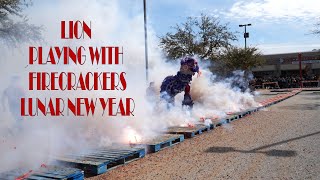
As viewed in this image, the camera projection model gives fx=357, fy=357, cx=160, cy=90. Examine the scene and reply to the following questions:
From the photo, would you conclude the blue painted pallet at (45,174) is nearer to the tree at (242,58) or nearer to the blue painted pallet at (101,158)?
the blue painted pallet at (101,158)

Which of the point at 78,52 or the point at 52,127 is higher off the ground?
the point at 78,52

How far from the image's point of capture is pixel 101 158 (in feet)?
22.9

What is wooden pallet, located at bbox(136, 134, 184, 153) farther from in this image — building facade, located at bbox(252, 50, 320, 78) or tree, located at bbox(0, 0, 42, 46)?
building facade, located at bbox(252, 50, 320, 78)

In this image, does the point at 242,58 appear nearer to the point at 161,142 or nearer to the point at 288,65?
the point at 288,65

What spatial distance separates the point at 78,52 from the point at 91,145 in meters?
3.40

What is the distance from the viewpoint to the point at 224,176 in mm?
6184

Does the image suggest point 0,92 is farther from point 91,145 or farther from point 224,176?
point 224,176

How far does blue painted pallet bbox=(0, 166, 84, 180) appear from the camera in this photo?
5.63 meters

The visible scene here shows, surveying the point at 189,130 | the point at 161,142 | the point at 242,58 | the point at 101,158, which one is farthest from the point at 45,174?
the point at 242,58

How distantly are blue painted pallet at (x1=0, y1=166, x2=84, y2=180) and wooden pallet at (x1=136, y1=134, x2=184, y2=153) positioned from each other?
8.82 feet

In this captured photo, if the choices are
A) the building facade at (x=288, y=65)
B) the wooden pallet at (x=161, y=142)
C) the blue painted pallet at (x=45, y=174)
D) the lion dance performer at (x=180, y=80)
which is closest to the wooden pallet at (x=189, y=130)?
the wooden pallet at (x=161, y=142)

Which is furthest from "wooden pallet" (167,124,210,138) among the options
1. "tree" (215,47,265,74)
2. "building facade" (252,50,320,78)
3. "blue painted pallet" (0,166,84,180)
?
"building facade" (252,50,320,78)

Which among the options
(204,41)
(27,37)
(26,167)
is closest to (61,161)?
(26,167)

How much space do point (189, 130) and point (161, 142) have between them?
2.17 metres
